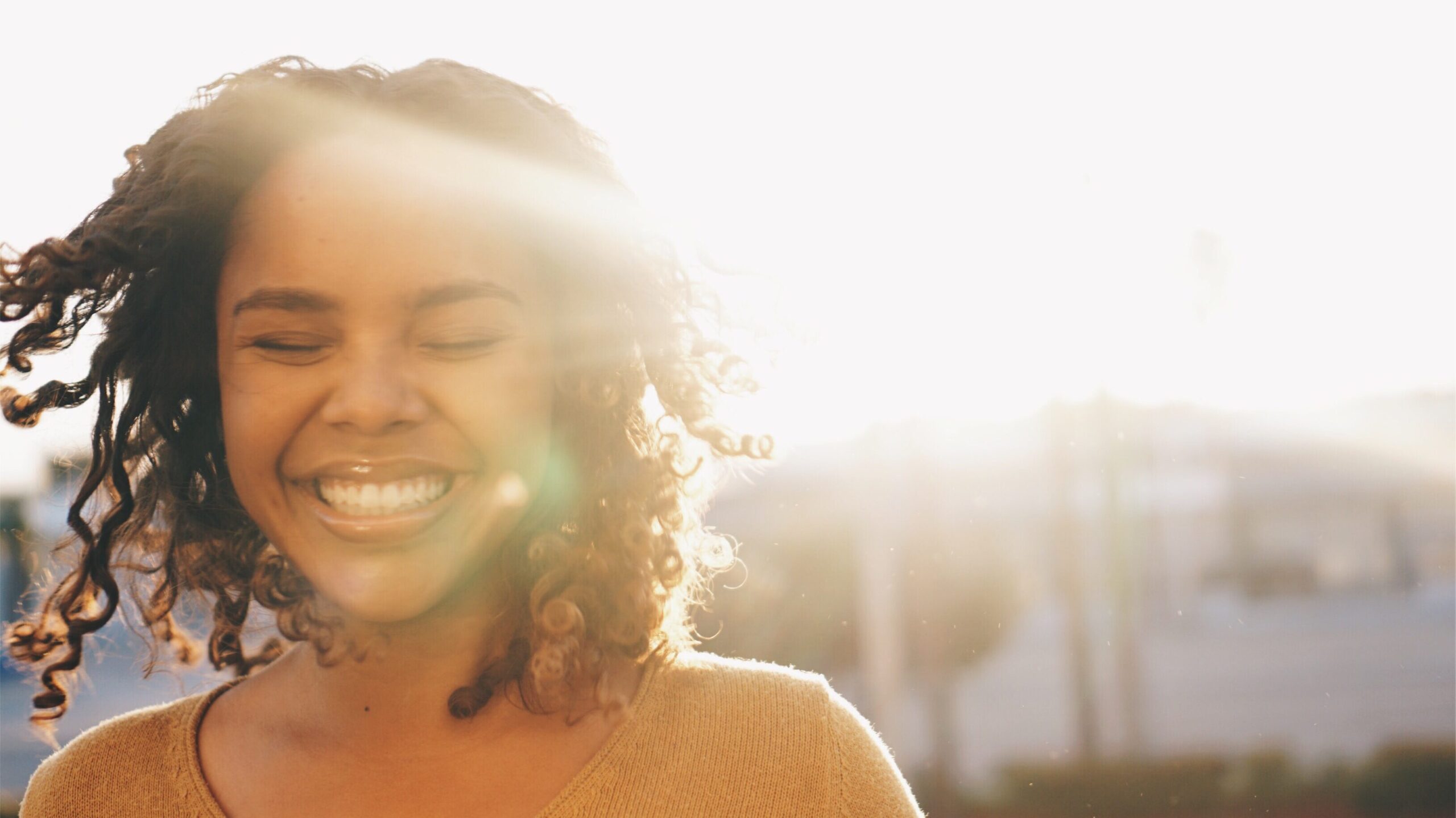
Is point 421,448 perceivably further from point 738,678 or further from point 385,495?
point 738,678

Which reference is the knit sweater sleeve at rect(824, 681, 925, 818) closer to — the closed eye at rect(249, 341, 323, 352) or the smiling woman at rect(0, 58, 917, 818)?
the smiling woman at rect(0, 58, 917, 818)

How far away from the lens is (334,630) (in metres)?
1.70

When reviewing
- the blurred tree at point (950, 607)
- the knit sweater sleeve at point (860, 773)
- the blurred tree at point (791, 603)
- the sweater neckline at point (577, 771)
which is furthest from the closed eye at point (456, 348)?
the blurred tree at point (950, 607)

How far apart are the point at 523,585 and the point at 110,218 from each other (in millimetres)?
820

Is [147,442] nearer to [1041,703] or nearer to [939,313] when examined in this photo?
[939,313]

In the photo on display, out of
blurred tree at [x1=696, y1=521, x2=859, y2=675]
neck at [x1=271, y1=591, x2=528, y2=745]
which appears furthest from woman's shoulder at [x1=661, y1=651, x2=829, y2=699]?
blurred tree at [x1=696, y1=521, x2=859, y2=675]

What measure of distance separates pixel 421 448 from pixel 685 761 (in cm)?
59

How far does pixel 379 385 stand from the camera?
57.6 inches

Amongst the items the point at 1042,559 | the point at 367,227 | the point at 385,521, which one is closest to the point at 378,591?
the point at 385,521

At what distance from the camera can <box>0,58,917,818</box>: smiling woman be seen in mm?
1503

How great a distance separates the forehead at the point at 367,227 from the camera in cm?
149

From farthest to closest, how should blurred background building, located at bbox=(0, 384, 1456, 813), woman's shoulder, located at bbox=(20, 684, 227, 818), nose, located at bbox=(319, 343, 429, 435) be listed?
blurred background building, located at bbox=(0, 384, 1456, 813) < woman's shoulder, located at bbox=(20, 684, 227, 818) < nose, located at bbox=(319, 343, 429, 435)

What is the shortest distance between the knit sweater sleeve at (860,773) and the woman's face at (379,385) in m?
0.58

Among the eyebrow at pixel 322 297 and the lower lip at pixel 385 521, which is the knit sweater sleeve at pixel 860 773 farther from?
the eyebrow at pixel 322 297
